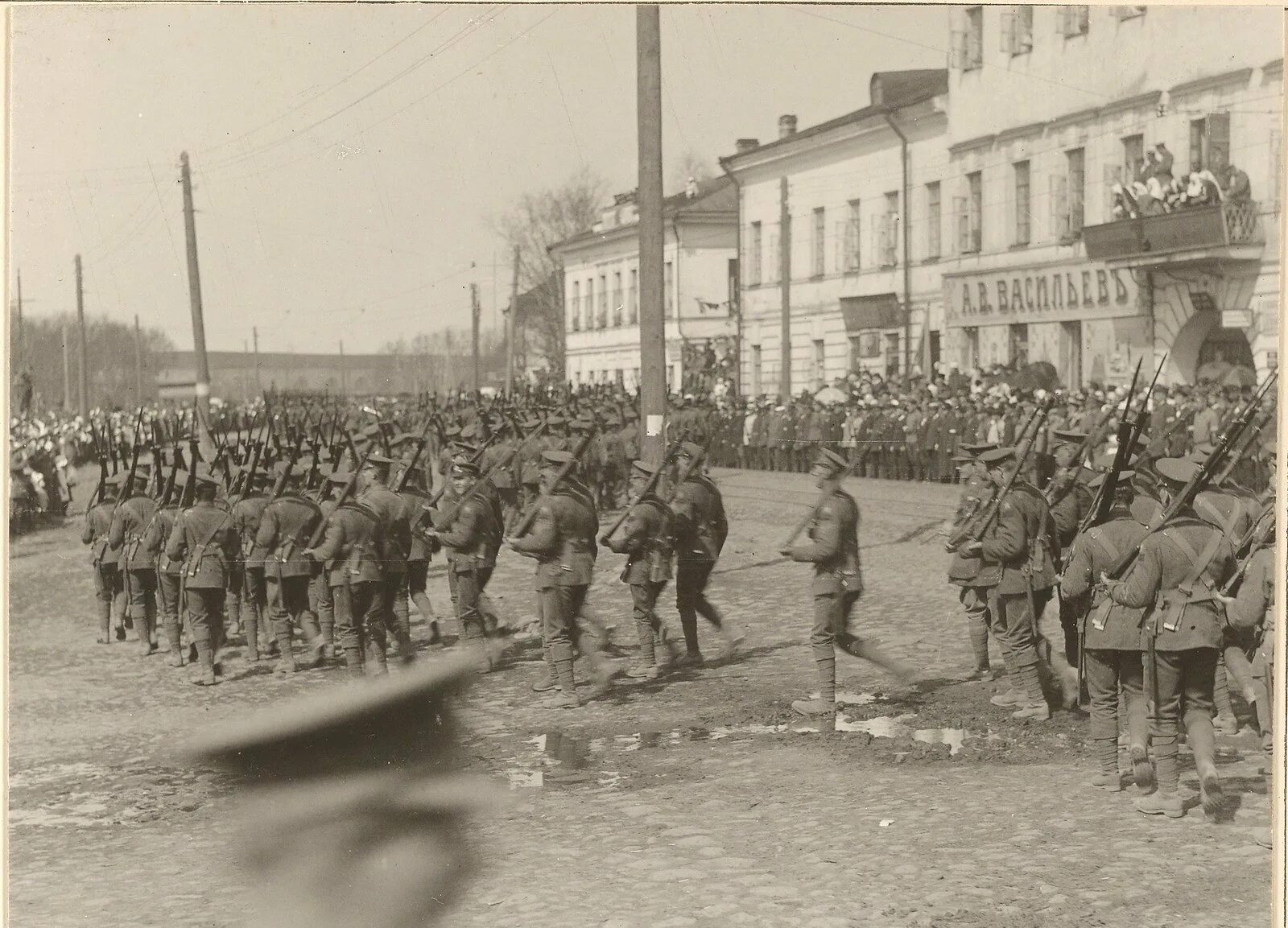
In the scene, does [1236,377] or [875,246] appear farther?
[875,246]

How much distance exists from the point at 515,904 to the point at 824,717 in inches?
156

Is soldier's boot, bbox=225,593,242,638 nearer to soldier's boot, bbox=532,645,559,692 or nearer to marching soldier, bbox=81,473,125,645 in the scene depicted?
marching soldier, bbox=81,473,125,645

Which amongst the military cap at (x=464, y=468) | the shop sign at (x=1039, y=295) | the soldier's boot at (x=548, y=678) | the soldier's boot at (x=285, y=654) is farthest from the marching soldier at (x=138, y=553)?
the shop sign at (x=1039, y=295)

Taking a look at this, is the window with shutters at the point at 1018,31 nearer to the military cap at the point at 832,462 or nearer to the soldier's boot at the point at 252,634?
the military cap at the point at 832,462

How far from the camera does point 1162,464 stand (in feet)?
27.0

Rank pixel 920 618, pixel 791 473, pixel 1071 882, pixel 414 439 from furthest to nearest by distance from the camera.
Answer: pixel 791 473
pixel 414 439
pixel 920 618
pixel 1071 882

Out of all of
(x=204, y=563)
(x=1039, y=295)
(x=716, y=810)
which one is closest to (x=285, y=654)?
(x=204, y=563)

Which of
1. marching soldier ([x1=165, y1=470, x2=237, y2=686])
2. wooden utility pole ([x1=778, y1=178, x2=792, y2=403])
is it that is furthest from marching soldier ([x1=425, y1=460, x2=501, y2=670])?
wooden utility pole ([x1=778, y1=178, x2=792, y2=403])

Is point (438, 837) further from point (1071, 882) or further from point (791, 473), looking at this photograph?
point (791, 473)

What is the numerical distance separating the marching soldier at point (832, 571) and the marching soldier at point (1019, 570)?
0.85 m

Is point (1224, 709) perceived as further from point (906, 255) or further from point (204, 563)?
point (906, 255)

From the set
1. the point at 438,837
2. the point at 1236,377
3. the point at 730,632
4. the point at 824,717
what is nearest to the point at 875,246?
the point at 1236,377

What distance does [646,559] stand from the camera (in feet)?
41.0

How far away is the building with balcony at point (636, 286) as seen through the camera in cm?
3900
